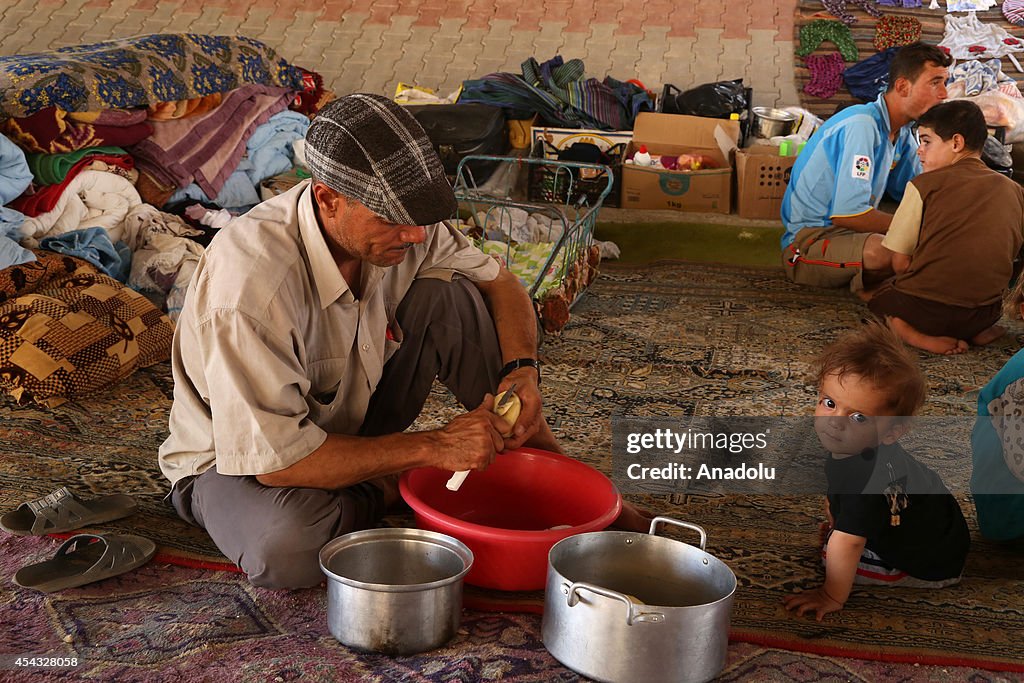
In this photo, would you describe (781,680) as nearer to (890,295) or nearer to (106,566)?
(106,566)

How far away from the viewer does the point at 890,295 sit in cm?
405

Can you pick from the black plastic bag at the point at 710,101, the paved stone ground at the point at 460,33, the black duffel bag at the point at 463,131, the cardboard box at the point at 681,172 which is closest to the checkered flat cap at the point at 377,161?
the black duffel bag at the point at 463,131

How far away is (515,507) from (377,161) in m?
0.92

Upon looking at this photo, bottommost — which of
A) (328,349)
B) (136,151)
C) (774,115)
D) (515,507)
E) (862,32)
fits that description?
(515,507)

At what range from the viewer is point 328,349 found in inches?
86.4

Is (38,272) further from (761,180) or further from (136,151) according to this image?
(761,180)

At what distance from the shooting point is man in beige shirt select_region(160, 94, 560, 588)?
1933mm

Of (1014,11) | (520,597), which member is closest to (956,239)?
(520,597)

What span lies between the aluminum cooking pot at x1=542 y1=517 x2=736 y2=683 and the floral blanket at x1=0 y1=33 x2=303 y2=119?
3.20 metres

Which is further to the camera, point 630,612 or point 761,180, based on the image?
point 761,180

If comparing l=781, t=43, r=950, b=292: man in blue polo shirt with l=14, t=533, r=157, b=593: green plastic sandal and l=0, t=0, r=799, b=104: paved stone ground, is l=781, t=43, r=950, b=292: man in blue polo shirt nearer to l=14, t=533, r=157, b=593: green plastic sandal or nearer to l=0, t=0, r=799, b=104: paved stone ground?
Answer: l=0, t=0, r=799, b=104: paved stone ground

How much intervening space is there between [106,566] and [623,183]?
4132 millimetres

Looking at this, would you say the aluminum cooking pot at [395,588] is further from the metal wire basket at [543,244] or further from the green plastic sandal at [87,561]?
the metal wire basket at [543,244]

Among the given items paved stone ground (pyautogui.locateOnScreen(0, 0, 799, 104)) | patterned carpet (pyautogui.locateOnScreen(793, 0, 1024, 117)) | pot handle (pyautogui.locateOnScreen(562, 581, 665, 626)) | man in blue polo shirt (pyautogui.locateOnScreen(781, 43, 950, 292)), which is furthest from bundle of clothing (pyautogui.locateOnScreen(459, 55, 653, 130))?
pot handle (pyautogui.locateOnScreen(562, 581, 665, 626))
